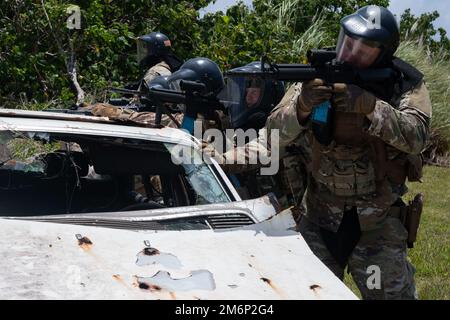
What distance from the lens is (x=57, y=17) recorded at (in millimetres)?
9234

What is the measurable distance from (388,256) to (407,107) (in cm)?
76

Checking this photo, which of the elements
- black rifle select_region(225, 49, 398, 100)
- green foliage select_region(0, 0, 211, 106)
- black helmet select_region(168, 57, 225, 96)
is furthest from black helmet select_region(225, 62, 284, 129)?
green foliage select_region(0, 0, 211, 106)

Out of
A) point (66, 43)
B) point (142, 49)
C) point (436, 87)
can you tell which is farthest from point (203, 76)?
point (436, 87)

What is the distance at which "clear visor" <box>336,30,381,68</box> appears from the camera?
12.9ft

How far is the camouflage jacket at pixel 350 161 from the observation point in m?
3.90

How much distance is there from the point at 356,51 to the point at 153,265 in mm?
1659

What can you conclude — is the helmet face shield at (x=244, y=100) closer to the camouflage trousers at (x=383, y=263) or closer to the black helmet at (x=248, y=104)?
the black helmet at (x=248, y=104)

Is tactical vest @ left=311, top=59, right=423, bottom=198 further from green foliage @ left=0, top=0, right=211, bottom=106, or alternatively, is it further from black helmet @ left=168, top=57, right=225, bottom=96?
A: green foliage @ left=0, top=0, right=211, bottom=106

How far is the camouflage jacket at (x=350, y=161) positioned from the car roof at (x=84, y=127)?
0.56m

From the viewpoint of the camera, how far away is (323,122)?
399 centimetres

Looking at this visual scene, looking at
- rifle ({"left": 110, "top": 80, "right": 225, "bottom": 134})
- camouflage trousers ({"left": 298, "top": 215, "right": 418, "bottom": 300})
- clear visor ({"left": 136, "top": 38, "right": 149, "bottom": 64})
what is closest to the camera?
camouflage trousers ({"left": 298, "top": 215, "right": 418, "bottom": 300})

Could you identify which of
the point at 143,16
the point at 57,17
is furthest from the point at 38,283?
the point at 143,16

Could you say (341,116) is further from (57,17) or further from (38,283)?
(57,17)

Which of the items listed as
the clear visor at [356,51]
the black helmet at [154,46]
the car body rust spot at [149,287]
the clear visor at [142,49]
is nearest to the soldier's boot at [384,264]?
the clear visor at [356,51]
